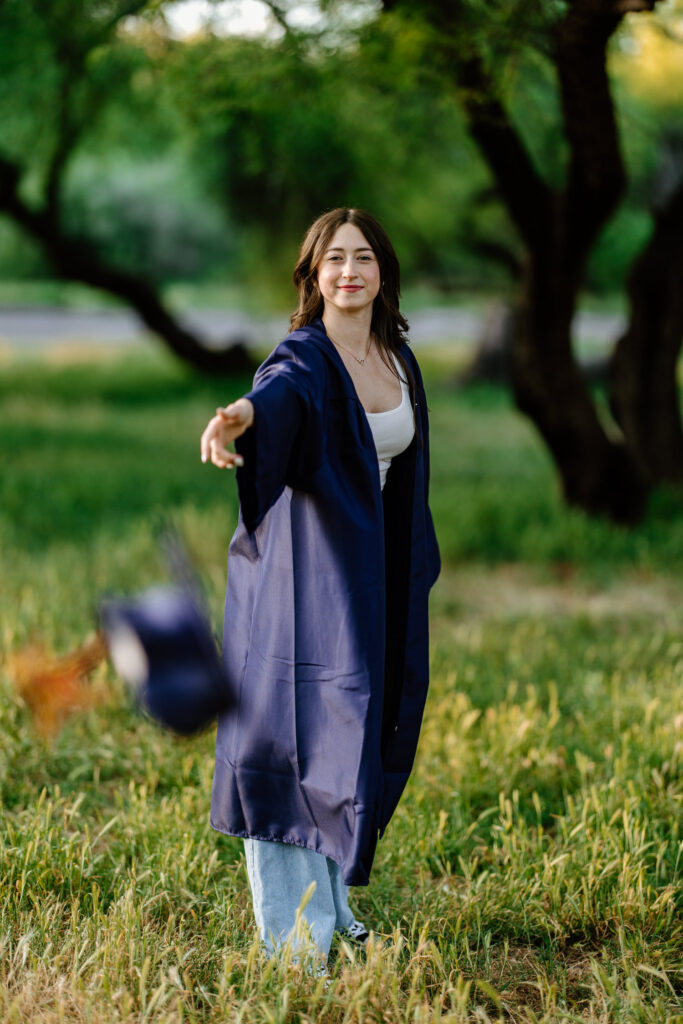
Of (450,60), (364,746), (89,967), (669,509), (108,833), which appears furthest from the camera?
(669,509)

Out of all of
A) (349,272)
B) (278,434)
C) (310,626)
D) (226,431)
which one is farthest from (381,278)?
(310,626)

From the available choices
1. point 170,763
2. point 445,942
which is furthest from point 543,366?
point 445,942

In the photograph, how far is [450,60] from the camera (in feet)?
19.3

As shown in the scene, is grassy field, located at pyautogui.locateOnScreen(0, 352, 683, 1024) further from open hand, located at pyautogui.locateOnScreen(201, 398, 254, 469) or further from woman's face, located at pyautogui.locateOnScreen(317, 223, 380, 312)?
woman's face, located at pyautogui.locateOnScreen(317, 223, 380, 312)

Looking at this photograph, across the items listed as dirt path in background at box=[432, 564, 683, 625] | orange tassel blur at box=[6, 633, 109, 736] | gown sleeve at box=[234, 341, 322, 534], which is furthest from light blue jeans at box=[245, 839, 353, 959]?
dirt path in background at box=[432, 564, 683, 625]

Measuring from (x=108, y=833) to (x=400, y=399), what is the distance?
1.86 m

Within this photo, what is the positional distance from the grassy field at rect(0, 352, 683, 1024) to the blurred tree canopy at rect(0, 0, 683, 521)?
1.77 metres

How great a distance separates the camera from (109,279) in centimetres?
1446

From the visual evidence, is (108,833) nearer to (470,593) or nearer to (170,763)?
(170,763)

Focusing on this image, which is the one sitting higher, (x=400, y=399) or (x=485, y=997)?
(x=400, y=399)

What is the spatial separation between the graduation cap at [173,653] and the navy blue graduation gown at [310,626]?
21cm

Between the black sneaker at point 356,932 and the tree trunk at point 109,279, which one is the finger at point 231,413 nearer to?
the black sneaker at point 356,932

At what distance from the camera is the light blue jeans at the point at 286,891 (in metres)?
2.67

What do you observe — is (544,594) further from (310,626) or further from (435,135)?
(435,135)
